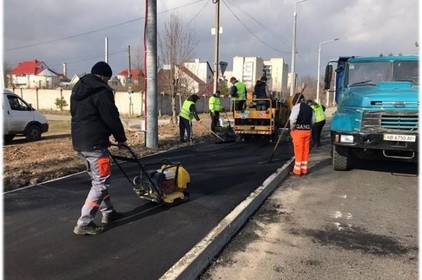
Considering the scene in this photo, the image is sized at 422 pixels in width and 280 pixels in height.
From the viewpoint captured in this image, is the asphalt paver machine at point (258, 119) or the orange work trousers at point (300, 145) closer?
the orange work trousers at point (300, 145)

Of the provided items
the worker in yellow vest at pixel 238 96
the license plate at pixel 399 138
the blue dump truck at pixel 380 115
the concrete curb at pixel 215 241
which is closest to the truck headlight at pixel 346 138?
the blue dump truck at pixel 380 115

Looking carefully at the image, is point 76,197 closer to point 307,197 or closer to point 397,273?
point 307,197

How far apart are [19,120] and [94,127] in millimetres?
12002

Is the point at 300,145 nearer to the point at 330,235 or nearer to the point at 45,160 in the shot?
the point at 330,235

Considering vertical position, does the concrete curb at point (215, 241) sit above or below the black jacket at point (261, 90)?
below

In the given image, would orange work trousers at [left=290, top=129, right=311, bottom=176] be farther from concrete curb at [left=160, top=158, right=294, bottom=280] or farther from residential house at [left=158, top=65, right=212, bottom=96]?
residential house at [left=158, top=65, right=212, bottom=96]

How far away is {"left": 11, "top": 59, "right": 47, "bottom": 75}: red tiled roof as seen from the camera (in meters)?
105

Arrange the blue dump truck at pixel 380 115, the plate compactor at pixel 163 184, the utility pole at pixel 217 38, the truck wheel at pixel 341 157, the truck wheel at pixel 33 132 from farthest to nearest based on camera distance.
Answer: the utility pole at pixel 217 38, the truck wheel at pixel 33 132, the truck wheel at pixel 341 157, the blue dump truck at pixel 380 115, the plate compactor at pixel 163 184

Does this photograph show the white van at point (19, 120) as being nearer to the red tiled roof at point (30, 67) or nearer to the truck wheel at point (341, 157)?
the truck wheel at point (341, 157)

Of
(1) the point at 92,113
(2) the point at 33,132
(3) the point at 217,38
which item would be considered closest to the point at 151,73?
(2) the point at 33,132

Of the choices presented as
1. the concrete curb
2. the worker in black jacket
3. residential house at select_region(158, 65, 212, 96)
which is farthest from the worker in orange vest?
residential house at select_region(158, 65, 212, 96)

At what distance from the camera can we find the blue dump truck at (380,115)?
884 cm

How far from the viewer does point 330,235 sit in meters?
5.82

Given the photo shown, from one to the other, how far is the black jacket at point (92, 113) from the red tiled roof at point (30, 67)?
107m
